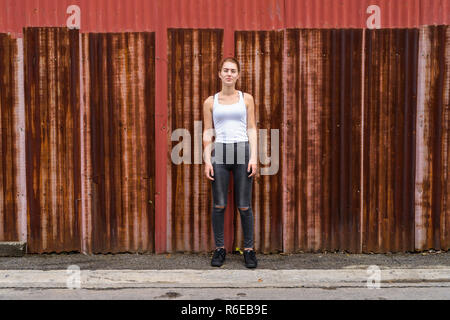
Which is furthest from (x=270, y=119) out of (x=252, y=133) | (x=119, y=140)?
(x=119, y=140)

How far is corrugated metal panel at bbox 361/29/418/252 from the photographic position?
5.18 metres

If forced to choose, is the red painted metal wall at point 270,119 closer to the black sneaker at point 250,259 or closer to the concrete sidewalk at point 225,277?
the concrete sidewalk at point 225,277

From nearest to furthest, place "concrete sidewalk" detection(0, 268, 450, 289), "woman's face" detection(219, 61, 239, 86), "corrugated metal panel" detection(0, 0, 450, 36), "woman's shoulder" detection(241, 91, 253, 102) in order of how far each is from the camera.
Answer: "concrete sidewalk" detection(0, 268, 450, 289) → "woman's face" detection(219, 61, 239, 86) → "woman's shoulder" detection(241, 91, 253, 102) → "corrugated metal panel" detection(0, 0, 450, 36)

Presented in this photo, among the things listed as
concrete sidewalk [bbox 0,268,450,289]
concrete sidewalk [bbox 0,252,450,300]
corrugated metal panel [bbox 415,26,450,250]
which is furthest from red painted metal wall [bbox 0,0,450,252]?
concrete sidewalk [bbox 0,268,450,289]

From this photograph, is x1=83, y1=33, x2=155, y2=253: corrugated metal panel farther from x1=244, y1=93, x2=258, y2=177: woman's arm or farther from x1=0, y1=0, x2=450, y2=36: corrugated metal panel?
x1=244, y1=93, x2=258, y2=177: woman's arm

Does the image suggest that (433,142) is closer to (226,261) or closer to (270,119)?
(270,119)

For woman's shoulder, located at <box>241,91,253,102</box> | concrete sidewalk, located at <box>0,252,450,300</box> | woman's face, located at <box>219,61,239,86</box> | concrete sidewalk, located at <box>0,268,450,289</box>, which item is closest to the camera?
concrete sidewalk, located at <box>0,252,450,300</box>

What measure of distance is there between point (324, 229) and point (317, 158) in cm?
81

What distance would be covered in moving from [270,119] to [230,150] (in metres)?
0.74

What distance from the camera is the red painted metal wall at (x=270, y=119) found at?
5133 millimetres

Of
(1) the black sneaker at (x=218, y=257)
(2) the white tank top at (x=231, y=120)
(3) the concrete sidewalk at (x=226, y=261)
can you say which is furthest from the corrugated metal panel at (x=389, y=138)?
(1) the black sneaker at (x=218, y=257)

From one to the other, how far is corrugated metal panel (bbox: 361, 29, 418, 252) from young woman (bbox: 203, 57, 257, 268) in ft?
4.57

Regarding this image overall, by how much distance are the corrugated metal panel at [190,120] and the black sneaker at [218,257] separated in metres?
0.38

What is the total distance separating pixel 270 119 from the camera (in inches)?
205
